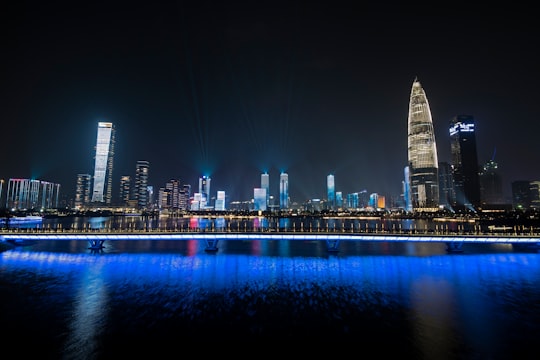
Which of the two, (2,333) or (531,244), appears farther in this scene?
(531,244)

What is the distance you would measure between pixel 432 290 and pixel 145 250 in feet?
176

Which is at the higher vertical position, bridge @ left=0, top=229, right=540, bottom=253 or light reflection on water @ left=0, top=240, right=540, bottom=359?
bridge @ left=0, top=229, right=540, bottom=253

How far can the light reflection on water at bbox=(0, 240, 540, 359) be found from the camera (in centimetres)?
2077

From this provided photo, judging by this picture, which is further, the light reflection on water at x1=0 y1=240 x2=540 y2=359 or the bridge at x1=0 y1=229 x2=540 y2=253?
the bridge at x1=0 y1=229 x2=540 y2=253

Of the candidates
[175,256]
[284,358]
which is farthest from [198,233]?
[284,358]

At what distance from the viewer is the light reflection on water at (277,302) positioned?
2077 centimetres

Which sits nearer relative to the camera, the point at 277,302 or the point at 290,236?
the point at 277,302

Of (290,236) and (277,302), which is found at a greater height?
(290,236)

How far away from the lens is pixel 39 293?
30.5 meters

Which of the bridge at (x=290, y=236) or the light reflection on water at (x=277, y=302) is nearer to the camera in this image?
the light reflection on water at (x=277, y=302)

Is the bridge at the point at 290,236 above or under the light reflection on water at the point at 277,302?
above

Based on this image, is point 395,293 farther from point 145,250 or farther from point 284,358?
point 145,250

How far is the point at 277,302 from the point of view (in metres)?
28.0

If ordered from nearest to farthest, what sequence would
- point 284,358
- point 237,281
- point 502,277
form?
point 284,358, point 237,281, point 502,277
